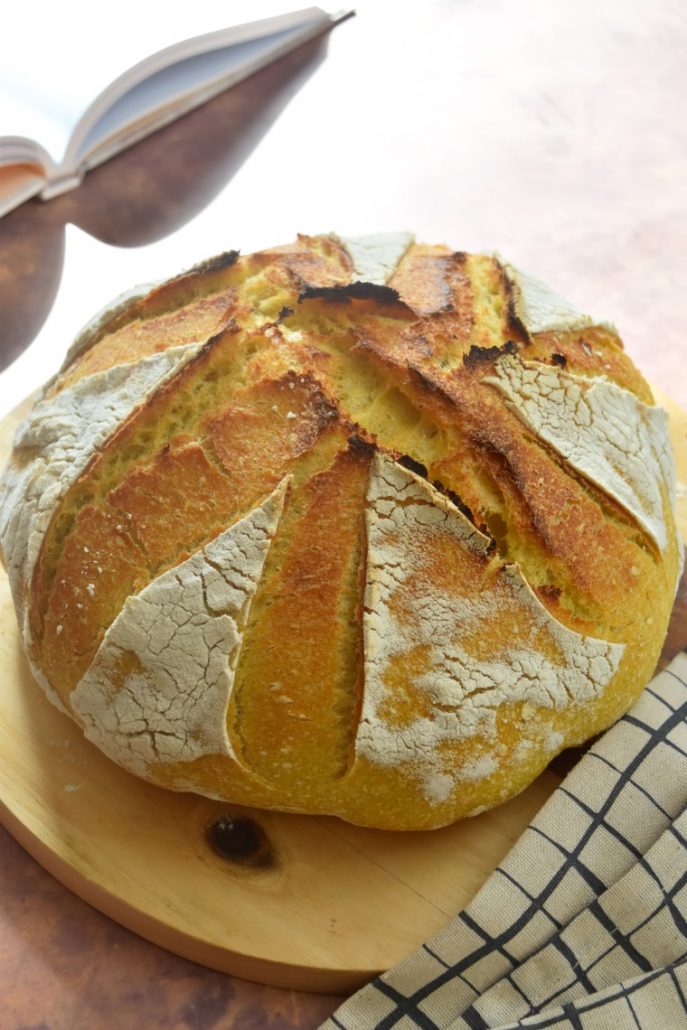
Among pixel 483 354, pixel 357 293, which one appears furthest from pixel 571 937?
pixel 357 293

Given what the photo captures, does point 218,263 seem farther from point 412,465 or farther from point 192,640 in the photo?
point 192,640

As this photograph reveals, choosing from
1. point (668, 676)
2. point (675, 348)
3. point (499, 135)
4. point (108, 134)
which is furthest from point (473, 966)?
point (499, 135)

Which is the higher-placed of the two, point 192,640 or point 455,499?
point 455,499

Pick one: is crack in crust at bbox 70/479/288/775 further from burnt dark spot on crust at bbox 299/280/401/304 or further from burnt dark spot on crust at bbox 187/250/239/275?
burnt dark spot on crust at bbox 187/250/239/275

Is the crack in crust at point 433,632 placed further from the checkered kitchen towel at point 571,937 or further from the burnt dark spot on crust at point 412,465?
the checkered kitchen towel at point 571,937

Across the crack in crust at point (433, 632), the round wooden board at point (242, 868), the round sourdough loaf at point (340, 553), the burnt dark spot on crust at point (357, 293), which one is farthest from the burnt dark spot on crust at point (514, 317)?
the round wooden board at point (242, 868)

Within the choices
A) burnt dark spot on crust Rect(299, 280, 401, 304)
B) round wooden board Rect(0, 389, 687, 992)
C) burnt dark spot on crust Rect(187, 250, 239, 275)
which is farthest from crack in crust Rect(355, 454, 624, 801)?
burnt dark spot on crust Rect(187, 250, 239, 275)

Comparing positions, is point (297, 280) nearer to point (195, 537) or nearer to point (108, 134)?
point (195, 537)
